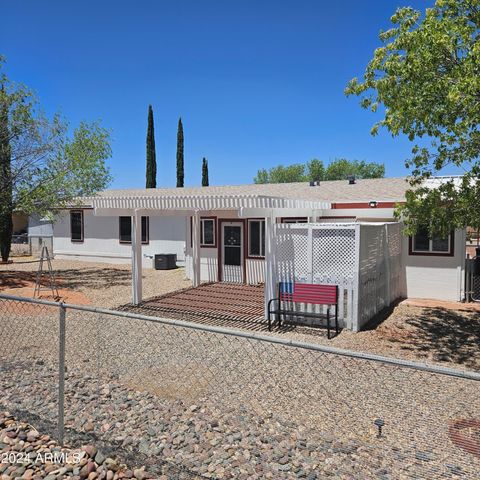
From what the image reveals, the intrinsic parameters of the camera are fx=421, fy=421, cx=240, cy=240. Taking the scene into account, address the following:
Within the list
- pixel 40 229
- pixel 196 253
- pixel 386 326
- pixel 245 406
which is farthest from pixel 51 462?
pixel 40 229

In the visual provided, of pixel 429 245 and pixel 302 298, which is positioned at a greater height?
pixel 429 245

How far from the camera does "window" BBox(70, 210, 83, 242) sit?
22650mm

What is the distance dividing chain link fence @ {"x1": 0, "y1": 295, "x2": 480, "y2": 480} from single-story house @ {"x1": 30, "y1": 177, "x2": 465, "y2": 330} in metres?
3.01

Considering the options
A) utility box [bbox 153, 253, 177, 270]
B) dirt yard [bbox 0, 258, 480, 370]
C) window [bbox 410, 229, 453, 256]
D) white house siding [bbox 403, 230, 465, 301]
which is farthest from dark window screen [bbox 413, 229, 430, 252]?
utility box [bbox 153, 253, 177, 270]

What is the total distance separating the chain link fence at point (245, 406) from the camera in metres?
3.70

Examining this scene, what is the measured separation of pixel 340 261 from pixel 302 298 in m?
1.16

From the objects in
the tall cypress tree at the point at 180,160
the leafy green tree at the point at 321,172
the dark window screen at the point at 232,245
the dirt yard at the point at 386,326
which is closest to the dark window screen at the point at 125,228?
the dirt yard at the point at 386,326

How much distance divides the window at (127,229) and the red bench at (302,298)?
12365mm

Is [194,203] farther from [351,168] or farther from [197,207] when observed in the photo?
[351,168]

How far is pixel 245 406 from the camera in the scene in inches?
196

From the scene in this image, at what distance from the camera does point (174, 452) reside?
3908 mm

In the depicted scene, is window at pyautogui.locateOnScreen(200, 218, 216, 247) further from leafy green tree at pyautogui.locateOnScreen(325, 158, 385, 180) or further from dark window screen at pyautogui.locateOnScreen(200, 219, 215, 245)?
leafy green tree at pyautogui.locateOnScreen(325, 158, 385, 180)

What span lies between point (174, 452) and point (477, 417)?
3.34m

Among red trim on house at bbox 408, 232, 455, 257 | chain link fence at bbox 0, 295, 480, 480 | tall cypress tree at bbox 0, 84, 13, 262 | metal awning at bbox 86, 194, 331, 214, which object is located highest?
tall cypress tree at bbox 0, 84, 13, 262
